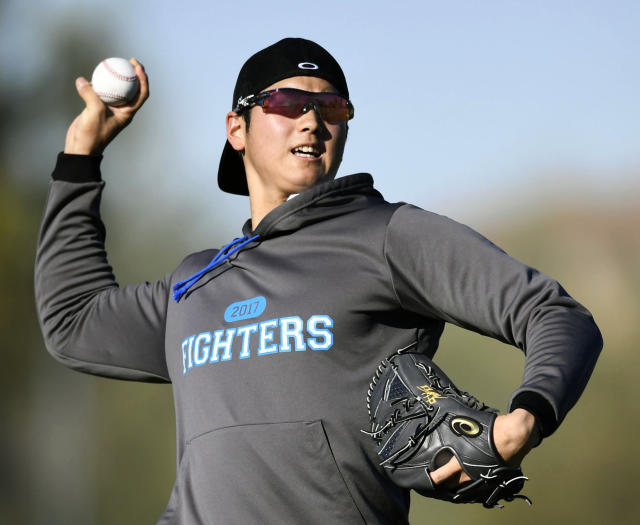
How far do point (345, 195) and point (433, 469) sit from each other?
36.4 inches

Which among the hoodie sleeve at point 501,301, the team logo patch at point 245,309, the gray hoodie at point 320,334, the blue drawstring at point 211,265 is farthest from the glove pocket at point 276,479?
the blue drawstring at point 211,265

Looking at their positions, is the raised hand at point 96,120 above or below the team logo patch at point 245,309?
above

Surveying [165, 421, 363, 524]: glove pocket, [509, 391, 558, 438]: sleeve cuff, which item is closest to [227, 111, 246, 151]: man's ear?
[165, 421, 363, 524]: glove pocket

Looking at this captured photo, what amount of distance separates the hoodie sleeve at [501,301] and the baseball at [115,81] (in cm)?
120

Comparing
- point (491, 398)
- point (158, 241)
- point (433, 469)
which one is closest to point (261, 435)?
point (433, 469)

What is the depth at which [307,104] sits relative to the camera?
3191mm

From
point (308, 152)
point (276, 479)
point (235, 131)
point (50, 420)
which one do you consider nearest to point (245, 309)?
Result: point (276, 479)

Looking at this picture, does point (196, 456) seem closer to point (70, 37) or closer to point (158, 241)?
point (158, 241)

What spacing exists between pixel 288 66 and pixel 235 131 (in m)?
0.38

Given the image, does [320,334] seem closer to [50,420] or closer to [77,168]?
[77,168]

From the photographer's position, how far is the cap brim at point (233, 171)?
146 inches

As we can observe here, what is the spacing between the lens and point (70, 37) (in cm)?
1680

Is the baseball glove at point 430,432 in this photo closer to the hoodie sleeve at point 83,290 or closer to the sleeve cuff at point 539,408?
the sleeve cuff at point 539,408

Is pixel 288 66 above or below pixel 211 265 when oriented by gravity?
above
